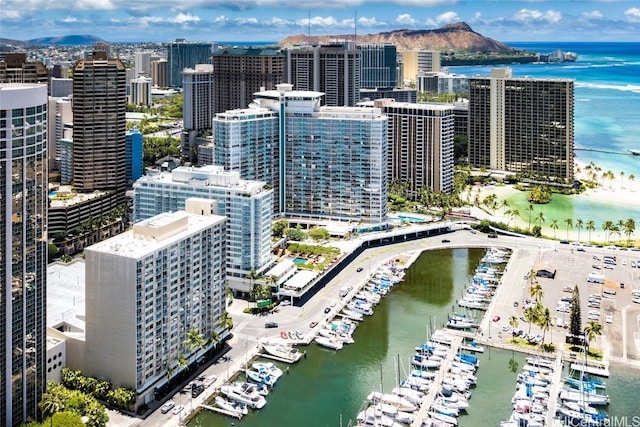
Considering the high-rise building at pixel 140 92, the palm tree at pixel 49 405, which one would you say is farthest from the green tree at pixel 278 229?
the high-rise building at pixel 140 92

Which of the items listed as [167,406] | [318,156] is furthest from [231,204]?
[167,406]

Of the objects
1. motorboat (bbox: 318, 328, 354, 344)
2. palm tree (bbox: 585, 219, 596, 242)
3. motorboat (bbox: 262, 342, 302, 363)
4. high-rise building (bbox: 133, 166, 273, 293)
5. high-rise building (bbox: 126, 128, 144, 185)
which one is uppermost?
high-rise building (bbox: 126, 128, 144, 185)

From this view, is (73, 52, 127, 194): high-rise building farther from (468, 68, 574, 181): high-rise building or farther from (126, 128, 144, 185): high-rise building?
(468, 68, 574, 181): high-rise building

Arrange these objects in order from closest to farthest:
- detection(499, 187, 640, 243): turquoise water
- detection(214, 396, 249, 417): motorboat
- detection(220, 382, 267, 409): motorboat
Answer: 1. detection(214, 396, 249, 417): motorboat
2. detection(220, 382, 267, 409): motorboat
3. detection(499, 187, 640, 243): turquoise water

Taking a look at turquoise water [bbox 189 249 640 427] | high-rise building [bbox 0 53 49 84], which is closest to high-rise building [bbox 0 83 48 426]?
turquoise water [bbox 189 249 640 427]

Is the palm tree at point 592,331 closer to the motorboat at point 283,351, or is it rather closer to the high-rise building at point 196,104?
the motorboat at point 283,351

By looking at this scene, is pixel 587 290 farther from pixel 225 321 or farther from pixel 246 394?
pixel 246 394
